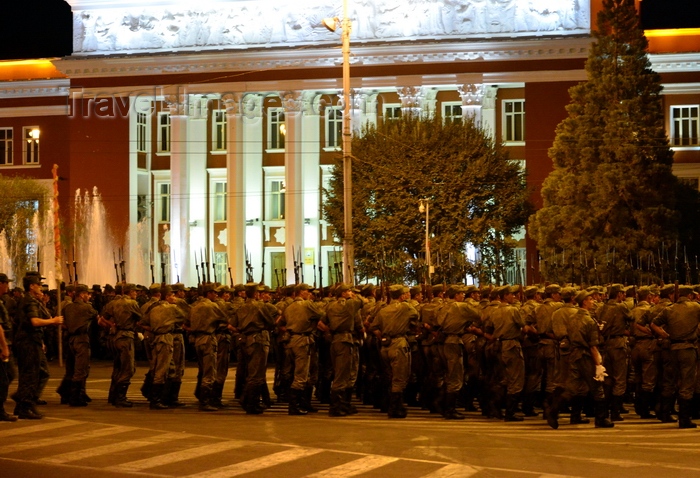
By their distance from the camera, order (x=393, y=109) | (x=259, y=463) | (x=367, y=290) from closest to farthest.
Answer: (x=259, y=463) < (x=367, y=290) < (x=393, y=109)

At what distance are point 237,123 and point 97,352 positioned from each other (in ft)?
76.6

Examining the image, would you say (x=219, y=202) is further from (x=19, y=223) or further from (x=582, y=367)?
(x=582, y=367)

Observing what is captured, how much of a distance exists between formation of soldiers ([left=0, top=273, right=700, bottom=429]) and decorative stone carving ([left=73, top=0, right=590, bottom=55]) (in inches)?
1271

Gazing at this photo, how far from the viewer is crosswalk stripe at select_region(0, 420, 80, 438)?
44.8 feet

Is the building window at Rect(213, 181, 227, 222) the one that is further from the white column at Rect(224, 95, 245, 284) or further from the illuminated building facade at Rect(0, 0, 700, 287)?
the white column at Rect(224, 95, 245, 284)

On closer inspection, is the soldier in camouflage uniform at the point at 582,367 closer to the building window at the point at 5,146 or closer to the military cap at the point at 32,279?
the military cap at the point at 32,279

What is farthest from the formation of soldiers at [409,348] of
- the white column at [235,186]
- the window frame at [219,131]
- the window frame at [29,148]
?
the window frame at [29,148]

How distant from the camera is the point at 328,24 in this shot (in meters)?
29.2

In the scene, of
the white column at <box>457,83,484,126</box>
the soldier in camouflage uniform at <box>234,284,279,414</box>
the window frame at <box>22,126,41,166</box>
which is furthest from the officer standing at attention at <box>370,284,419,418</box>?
the window frame at <box>22,126,41,166</box>

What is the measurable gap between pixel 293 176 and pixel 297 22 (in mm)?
6514

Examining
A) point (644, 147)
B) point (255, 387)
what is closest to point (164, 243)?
point (644, 147)

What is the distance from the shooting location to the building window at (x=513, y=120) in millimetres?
50812

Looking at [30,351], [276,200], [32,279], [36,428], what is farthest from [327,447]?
[276,200]

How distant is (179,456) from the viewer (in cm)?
1195
